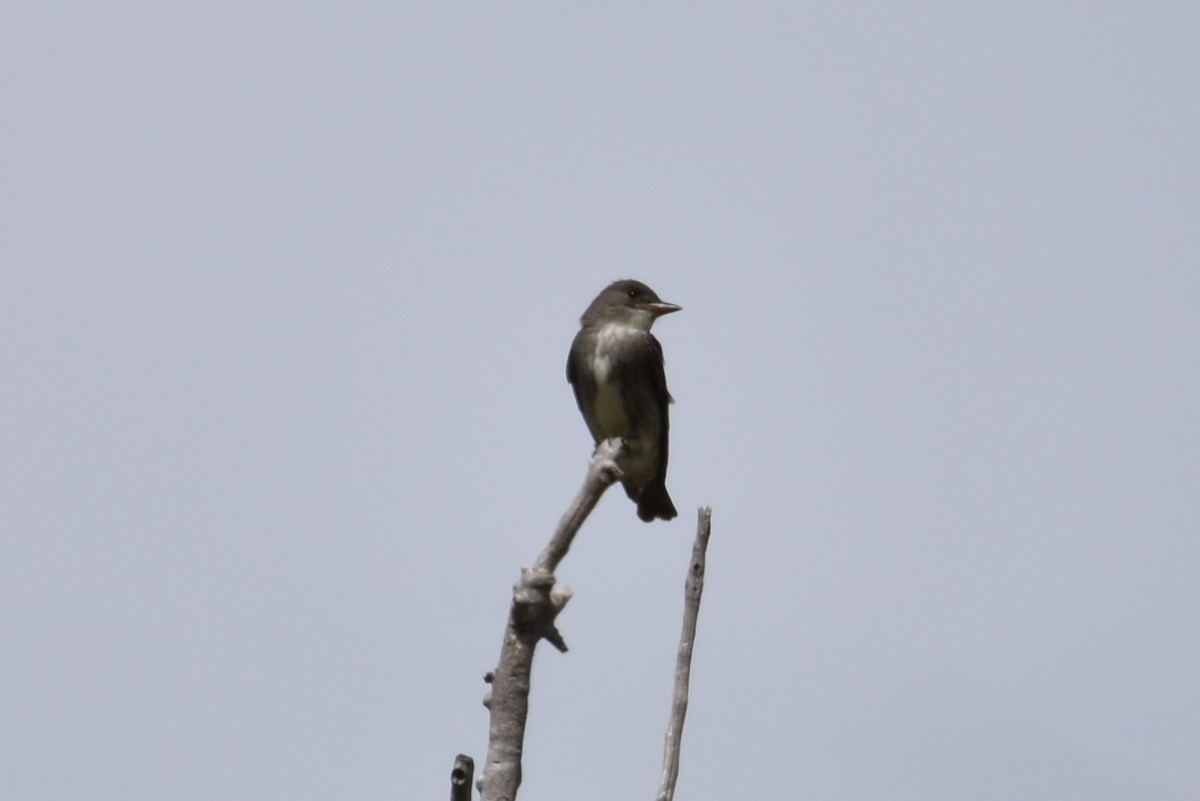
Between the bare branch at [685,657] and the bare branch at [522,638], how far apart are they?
11.0 inches

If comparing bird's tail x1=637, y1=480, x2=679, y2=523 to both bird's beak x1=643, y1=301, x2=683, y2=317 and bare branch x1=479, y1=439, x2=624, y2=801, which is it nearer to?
bird's beak x1=643, y1=301, x2=683, y2=317

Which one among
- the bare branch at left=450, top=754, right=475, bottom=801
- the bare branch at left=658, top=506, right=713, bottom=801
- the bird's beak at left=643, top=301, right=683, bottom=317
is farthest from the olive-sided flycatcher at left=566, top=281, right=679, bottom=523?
the bare branch at left=450, top=754, right=475, bottom=801

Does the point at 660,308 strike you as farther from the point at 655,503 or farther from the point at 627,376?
the point at 655,503

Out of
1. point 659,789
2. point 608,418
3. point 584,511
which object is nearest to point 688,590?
point 584,511

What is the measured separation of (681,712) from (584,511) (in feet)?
1.81

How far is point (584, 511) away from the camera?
430 centimetres

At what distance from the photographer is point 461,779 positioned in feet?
12.0

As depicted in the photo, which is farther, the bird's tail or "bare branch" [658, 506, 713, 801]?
the bird's tail

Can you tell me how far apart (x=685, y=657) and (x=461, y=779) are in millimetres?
778

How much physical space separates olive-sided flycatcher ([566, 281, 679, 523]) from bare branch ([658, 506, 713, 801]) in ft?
24.1

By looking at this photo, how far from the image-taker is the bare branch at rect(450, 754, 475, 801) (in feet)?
12.0

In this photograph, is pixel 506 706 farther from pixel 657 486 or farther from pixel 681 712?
pixel 657 486

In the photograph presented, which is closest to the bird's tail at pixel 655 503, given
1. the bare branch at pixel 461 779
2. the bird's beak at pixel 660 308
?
the bird's beak at pixel 660 308

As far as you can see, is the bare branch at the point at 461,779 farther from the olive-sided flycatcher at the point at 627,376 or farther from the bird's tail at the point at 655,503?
the bird's tail at the point at 655,503
